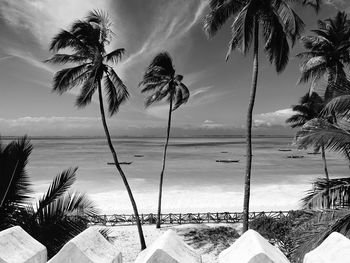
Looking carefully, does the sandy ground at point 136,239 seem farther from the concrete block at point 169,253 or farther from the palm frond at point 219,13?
the concrete block at point 169,253

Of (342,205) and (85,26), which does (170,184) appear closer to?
(85,26)

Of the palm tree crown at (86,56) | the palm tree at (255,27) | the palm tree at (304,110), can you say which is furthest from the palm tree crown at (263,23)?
the palm tree at (304,110)

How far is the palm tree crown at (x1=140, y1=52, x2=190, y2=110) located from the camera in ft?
69.0

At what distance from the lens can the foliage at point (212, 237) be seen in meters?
14.4

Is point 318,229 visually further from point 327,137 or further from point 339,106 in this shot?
point 339,106

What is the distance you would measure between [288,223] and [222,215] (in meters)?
8.03

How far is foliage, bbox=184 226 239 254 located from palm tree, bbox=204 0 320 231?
12.7ft

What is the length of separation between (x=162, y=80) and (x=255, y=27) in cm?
1063

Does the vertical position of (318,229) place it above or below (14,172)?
below

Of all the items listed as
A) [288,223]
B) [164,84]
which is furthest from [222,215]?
[164,84]

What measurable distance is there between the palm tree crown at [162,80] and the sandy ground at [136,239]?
9079 mm

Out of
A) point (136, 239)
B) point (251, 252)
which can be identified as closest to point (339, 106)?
point (251, 252)

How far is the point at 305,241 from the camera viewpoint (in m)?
5.90

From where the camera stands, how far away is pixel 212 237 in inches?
603
